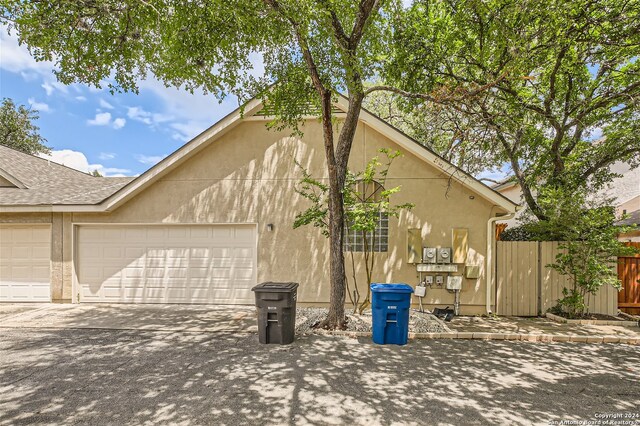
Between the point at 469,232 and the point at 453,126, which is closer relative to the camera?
the point at 453,126

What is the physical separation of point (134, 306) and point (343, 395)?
6.56 meters

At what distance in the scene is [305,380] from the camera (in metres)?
4.10

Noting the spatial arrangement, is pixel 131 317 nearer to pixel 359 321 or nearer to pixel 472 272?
pixel 359 321

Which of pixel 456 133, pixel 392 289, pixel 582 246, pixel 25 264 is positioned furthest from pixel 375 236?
pixel 25 264

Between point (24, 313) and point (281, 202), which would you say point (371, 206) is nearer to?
point (281, 202)

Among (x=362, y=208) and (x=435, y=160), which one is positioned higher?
(x=435, y=160)

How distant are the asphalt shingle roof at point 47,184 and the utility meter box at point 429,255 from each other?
8.40 meters

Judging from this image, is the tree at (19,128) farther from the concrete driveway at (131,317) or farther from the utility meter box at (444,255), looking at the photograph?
the utility meter box at (444,255)

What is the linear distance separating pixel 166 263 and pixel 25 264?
3807 mm

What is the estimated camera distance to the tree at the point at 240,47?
5531 mm

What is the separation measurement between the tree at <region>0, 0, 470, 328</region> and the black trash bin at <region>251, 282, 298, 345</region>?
Result: 103 centimetres

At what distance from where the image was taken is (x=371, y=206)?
20.6 ft

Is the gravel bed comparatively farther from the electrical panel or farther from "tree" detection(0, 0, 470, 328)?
the electrical panel

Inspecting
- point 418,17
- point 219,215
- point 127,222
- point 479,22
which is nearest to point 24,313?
point 127,222
